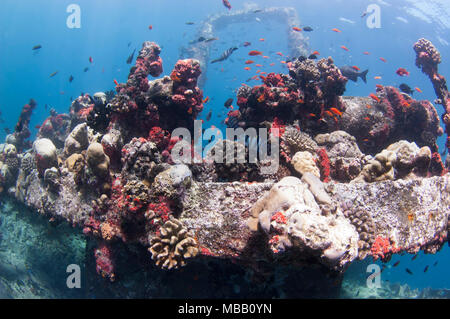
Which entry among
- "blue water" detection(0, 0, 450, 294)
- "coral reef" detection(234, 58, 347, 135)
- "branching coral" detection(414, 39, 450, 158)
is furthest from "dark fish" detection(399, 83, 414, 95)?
"blue water" detection(0, 0, 450, 294)

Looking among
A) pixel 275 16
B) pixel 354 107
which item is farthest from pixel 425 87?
pixel 354 107

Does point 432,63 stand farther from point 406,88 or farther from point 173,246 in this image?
point 173,246

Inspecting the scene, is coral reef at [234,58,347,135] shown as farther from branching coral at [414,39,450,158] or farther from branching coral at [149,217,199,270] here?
branching coral at [414,39,450,158]

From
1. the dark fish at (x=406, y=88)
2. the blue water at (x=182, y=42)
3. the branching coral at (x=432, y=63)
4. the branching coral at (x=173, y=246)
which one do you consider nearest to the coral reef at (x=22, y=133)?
the branching coral at (x=173, y=246)

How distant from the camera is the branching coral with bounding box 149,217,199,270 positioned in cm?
389

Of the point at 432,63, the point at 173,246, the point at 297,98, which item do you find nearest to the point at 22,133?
the point at 173,246

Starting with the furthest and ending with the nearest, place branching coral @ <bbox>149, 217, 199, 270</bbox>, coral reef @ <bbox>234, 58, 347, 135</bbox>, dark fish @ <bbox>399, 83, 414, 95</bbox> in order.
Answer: dark fish @ <bbox>399, 83, 414, 95</bbox> < coral reef @ <bbox>234, 58, 347, 135</bbox> < branching coral @ <bbox>149, 217, 199, 270</bbox>

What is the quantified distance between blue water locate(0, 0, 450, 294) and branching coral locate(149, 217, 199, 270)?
2215 cm

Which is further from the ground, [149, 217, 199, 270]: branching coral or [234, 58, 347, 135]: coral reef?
[234, 58, 347, 135]: coral reef

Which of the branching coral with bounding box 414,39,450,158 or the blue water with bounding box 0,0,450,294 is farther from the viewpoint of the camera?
the blue water with bounding box 0,0,450,294

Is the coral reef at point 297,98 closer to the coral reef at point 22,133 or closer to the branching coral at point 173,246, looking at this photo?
Result: the branching coral at point 173,246

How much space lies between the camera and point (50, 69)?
156375 mm

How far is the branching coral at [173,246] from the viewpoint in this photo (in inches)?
153
